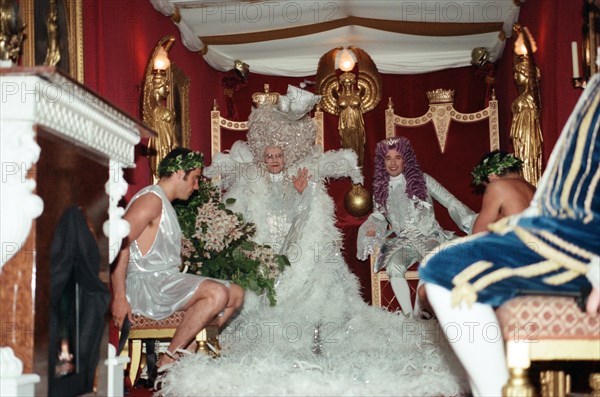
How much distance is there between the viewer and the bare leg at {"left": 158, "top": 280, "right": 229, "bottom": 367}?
5070 mm

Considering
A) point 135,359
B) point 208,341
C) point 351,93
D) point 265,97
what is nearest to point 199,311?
point 208,341

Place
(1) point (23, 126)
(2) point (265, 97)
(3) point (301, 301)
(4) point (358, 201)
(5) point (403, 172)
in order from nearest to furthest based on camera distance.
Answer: (1) point (23, 126) → (3) point (301, 301) → (5) point (403, 172) → (4) point (358, 201) → (2) point (265, 97)

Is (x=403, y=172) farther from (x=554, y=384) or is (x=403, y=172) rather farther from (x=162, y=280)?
(x=554, y=384)

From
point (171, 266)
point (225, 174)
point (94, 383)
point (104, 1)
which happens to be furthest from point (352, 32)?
point (94, 383)

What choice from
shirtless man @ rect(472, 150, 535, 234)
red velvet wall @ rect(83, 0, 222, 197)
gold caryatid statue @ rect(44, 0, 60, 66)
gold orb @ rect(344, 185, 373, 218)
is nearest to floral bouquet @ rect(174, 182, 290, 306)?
red velvet wall @ rect(83, 0, 222, 197)

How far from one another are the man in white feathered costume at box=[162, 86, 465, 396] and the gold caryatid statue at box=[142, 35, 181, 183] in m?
0.82

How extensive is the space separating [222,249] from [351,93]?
371 cm

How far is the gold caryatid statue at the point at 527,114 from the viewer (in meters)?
7.16

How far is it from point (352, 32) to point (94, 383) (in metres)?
6.35

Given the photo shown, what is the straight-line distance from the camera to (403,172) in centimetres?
837

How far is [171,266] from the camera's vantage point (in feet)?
17.8

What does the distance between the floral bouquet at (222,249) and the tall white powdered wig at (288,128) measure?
185cm

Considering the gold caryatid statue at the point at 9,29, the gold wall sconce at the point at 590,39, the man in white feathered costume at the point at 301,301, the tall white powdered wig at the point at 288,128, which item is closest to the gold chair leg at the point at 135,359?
the man in white feathered costume at the point at 301,301

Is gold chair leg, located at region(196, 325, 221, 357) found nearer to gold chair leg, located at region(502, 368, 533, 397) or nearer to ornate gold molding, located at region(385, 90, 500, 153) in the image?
gold chair leg, located at region(502, 368, 533, 397)
